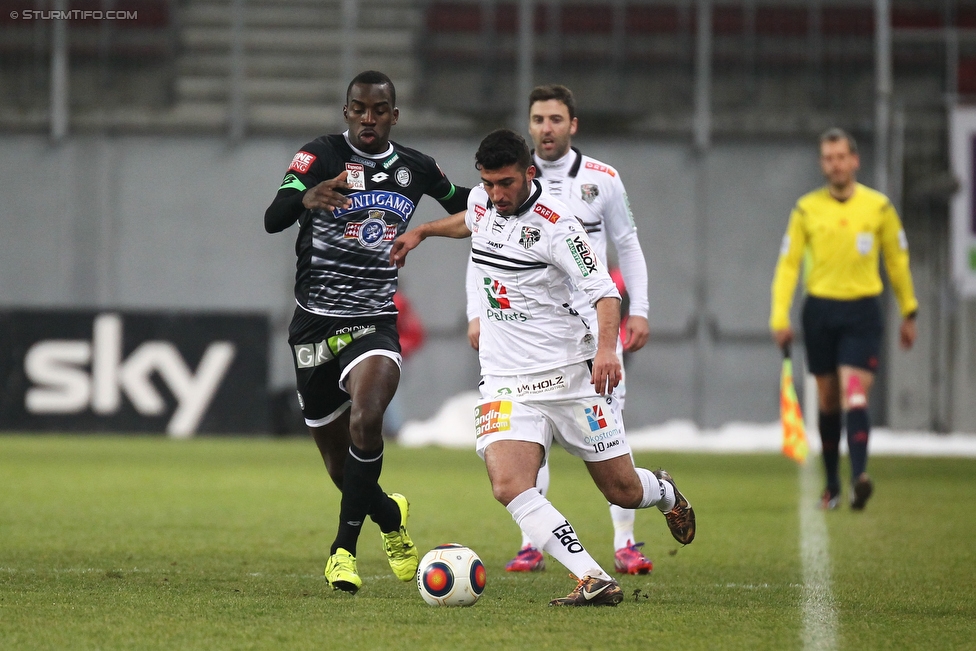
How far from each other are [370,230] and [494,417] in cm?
104

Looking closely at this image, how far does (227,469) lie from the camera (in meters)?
11.7

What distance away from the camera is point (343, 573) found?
5230 mm

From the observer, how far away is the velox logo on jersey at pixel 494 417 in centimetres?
522

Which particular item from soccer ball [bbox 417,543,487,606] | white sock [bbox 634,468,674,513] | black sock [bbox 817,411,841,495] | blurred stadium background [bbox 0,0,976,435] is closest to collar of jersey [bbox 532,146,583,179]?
white sock [bbox 634,468,674,513]

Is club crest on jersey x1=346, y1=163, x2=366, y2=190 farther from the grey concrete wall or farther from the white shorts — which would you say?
the grey concrete wall

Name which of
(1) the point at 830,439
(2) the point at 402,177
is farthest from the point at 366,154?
(1) the point at 830,439

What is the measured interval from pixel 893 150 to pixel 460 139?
564cm

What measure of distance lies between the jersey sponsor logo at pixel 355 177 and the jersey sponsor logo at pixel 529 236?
84 cm

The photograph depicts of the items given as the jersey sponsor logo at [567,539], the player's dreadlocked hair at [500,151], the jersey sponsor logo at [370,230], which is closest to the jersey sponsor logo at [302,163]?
the jersey sponsor logo at [370,230]

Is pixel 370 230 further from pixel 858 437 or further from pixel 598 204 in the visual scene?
pixel 858 437

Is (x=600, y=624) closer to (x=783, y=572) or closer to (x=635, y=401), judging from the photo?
(x=783, y=572)

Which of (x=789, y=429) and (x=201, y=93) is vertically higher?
(x=201, y=93)

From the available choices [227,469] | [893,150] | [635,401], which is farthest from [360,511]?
[893,150]

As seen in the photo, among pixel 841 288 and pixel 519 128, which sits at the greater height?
pixel 519 128
